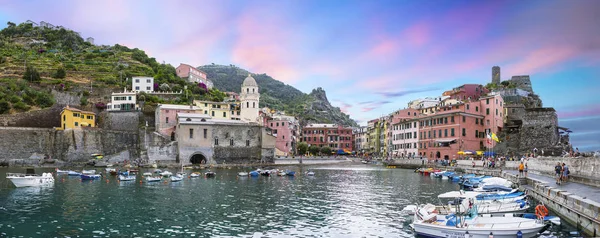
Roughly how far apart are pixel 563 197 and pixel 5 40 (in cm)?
16491

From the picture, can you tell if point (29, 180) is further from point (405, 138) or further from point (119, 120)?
point (405, 138)

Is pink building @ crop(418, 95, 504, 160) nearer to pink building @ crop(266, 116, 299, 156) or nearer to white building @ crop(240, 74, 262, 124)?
pink building @ crop(266, 116, 299, 156)

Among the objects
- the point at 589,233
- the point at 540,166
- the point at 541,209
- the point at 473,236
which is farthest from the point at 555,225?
the point at 540,166

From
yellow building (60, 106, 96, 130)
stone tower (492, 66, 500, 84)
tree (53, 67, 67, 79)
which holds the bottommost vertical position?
yellow building (60, 106, 96, 130)

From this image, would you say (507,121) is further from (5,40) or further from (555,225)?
(5,40)

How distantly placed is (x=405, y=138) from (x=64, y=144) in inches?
2631

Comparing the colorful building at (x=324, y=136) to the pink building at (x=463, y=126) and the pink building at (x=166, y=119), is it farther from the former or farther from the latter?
the pink building at (x=166, y=119)

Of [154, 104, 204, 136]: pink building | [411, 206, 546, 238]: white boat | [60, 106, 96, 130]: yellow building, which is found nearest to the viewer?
[411, 206, 546, 238]: white boat

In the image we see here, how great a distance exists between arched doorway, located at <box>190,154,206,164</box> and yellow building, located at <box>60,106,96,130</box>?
2052 cm

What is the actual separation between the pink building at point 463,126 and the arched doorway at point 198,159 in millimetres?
44298

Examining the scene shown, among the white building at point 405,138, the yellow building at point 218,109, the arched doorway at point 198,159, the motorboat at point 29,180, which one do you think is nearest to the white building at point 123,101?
the yellow building at point 218,109

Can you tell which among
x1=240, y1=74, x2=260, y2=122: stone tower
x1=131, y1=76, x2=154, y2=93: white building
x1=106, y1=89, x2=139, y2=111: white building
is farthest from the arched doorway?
x1=131, y1=76, x2=154, y2=93: white building

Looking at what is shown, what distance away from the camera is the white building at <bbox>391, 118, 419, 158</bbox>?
8438cm

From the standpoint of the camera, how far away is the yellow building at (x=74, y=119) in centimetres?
7631
